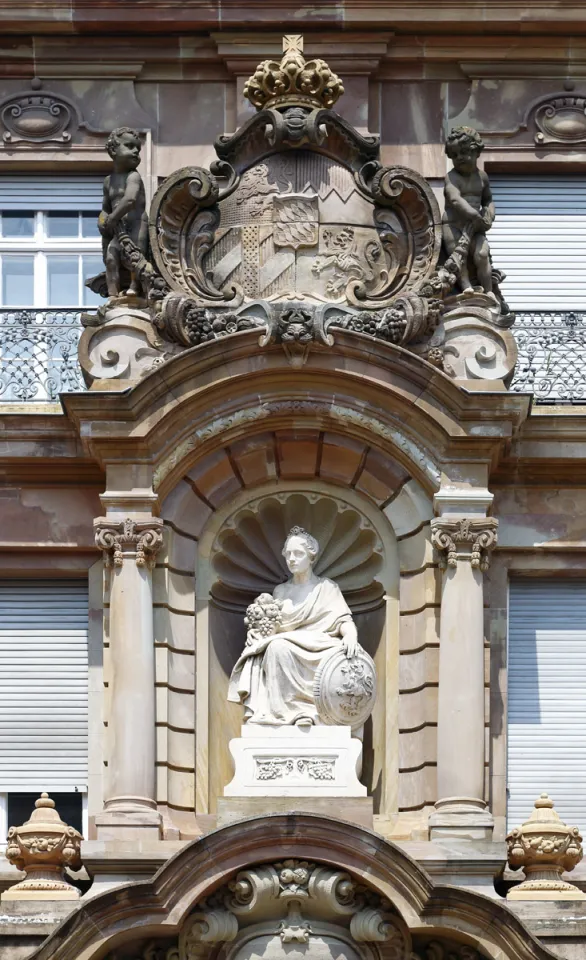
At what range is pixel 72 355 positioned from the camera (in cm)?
2639

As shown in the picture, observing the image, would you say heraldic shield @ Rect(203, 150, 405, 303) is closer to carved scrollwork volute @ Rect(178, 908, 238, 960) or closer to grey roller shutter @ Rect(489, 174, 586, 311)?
grey roller shutter @ Rect(489, 174, 586, 311)

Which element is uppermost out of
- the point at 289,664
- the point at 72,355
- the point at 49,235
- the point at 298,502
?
the point at 49,235

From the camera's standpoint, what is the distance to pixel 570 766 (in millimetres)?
25484

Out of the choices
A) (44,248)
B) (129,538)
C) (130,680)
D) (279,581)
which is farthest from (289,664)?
(44,248)

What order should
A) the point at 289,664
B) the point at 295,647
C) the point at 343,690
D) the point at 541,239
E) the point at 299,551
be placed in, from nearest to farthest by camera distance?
the point at 343,690
the point at 289,664
the point at 295,647
the point at 299,551
the point at 541,239

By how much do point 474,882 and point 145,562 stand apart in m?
3.41

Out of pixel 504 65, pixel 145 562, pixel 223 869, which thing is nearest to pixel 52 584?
pixel 145 562

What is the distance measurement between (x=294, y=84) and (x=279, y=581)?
150 inches

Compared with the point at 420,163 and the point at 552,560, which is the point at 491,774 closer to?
the point at 552,560

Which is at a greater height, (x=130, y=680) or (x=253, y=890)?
(x=130, y=680)

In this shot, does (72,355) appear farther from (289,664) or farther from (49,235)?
(289,664)

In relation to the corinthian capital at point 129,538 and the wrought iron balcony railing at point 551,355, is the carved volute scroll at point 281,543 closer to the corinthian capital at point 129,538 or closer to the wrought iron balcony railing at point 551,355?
the corinthian capital at point 129,538

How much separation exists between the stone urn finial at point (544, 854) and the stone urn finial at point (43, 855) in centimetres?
314

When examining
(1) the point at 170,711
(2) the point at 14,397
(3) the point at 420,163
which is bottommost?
(1) the point at 170,711
